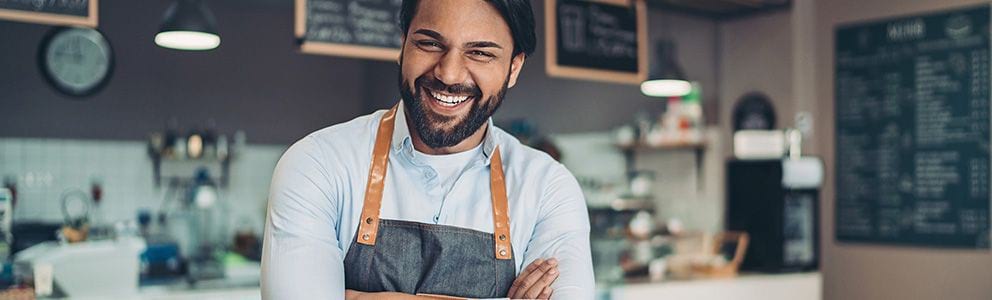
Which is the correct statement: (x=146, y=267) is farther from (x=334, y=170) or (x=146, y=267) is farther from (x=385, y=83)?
(x=334, y=170)

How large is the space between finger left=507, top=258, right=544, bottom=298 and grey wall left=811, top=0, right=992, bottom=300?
3.82 metres

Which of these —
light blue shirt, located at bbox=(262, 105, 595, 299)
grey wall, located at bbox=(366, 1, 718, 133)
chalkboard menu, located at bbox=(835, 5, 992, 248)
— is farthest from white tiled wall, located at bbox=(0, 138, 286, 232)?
light blue shirt, located at bbox=(262, 105, 595, 299)

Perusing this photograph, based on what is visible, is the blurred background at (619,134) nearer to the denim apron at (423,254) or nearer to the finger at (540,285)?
the denim apron at (423,254)

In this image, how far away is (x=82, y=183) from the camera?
6.51 m

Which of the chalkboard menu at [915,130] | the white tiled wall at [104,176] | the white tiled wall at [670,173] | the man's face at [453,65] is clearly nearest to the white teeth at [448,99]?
the man's face at [453,65]

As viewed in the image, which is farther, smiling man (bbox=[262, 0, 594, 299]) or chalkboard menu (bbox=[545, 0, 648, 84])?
chalkboard menu (bbox=[545, 0, 648, 84])

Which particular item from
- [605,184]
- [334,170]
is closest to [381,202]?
[334,170]

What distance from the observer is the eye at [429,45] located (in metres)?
1.57

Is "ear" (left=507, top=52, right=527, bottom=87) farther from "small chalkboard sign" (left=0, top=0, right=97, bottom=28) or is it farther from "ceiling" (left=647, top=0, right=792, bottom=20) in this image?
"ceiling" (left=647, top=0, right=792, bottom=20)

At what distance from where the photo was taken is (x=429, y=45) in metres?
1.57

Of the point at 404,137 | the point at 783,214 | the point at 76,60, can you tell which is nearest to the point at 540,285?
the point at 404,137

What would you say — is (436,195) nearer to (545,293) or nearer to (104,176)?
(545,293)

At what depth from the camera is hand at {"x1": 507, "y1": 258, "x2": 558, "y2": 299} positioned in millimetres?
1662

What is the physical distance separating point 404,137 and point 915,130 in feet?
13.6
